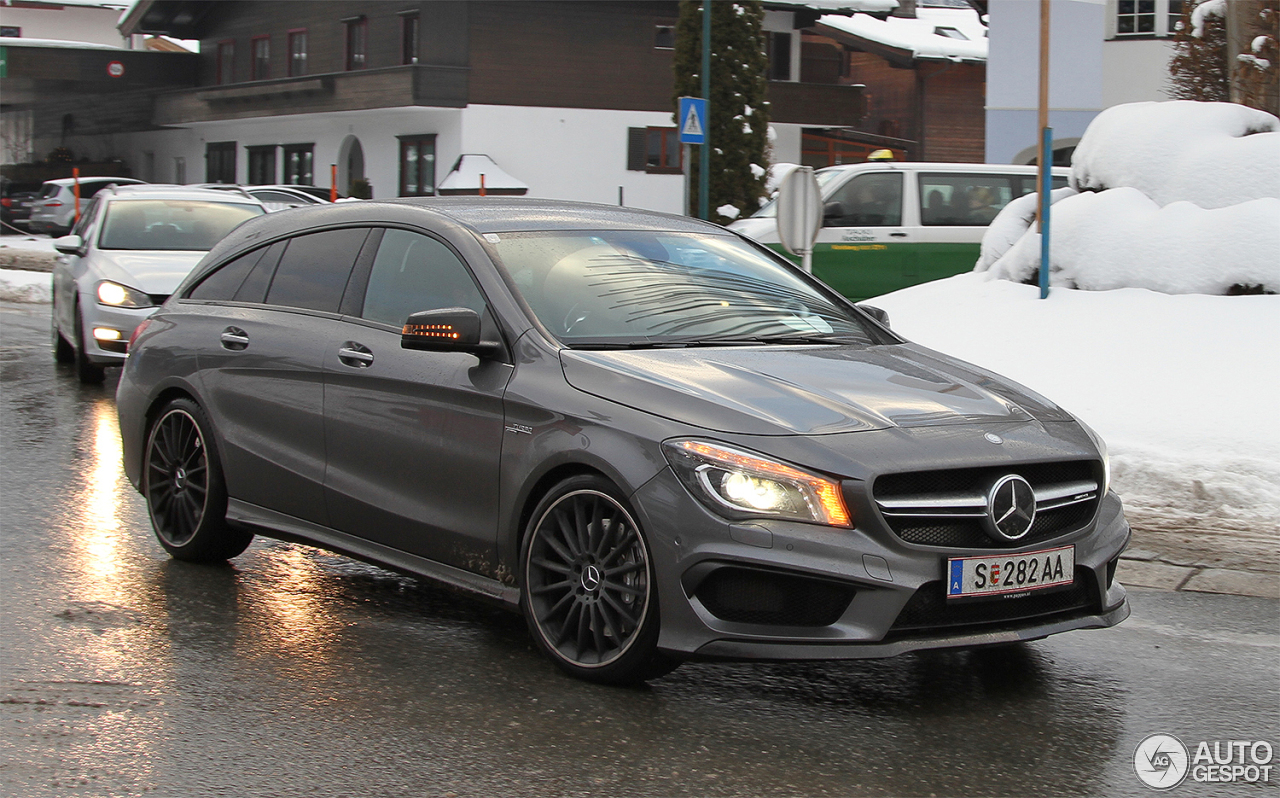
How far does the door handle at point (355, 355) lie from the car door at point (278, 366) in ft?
0.47

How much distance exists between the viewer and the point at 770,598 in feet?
14.7

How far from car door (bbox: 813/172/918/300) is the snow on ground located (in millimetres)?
3817

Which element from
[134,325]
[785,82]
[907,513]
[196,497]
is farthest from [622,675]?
[785,82]

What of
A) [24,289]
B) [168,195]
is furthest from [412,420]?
[24,289]

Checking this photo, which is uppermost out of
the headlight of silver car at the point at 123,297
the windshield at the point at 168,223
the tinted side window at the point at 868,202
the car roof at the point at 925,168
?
the car roof at the point at 925,168

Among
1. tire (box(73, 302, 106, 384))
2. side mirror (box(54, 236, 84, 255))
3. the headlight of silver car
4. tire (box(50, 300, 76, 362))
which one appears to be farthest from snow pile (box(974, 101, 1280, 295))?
tire (box(50, 300, 76, 362))

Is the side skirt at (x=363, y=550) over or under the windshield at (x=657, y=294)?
under

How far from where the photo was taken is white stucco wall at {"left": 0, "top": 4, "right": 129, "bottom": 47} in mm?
70062

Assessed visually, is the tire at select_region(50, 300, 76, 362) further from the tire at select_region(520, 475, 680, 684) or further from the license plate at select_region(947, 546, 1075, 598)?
the license plate at select_region(947, 546, 1075, 598)

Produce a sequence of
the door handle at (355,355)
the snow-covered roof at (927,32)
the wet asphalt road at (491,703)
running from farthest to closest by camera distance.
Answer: the snow-covered roof at (927,32)
the door handle at (355,355)
the wet asphalt road at (491,703)

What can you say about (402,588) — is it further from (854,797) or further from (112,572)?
(854,797)

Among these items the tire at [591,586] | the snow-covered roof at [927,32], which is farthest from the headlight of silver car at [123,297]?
the snow-covered roof at [927,32]

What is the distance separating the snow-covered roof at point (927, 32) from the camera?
47.0 m

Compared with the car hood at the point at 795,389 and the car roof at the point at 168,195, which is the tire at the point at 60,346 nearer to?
the car roof at the point at 168,195
